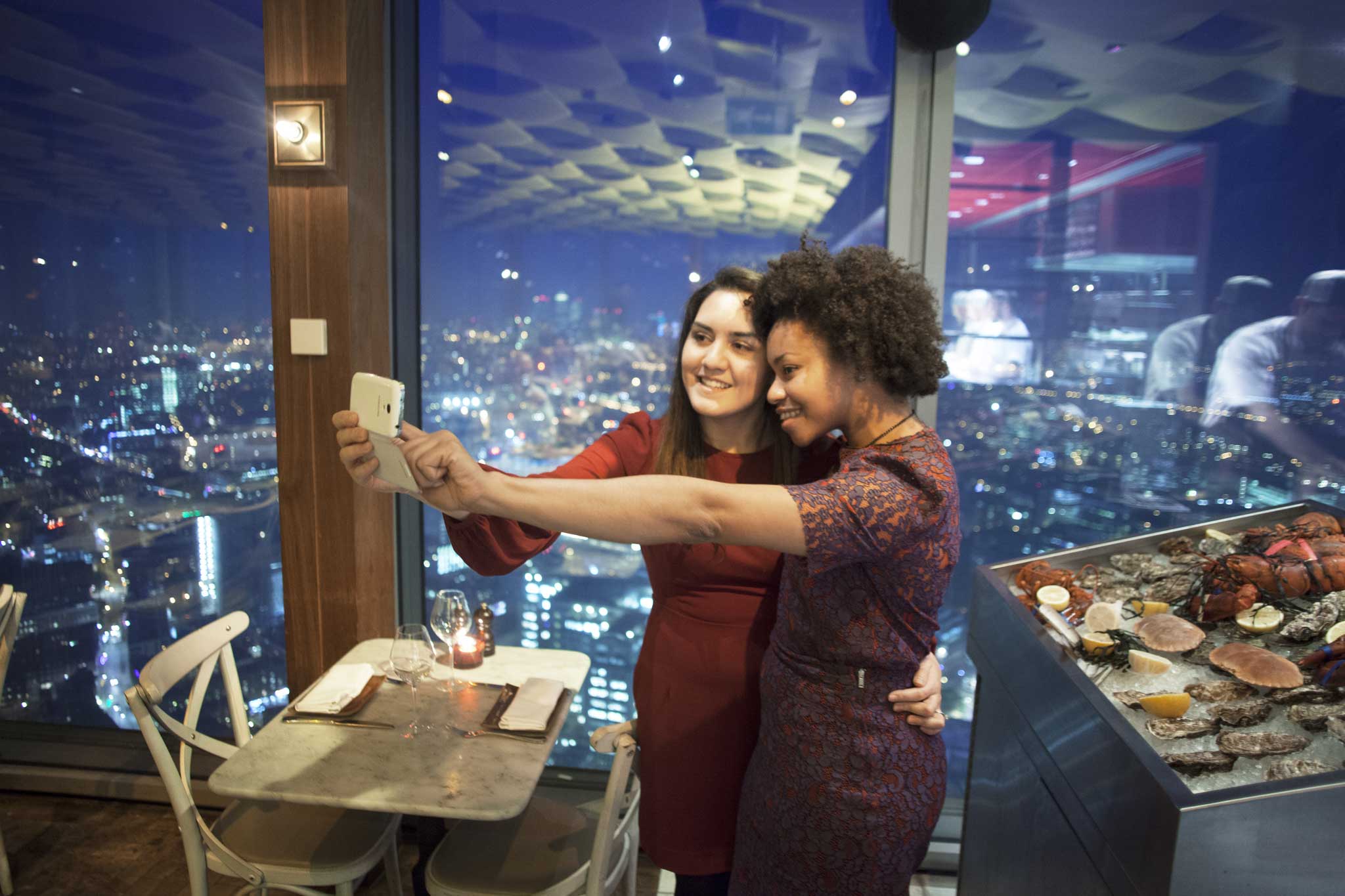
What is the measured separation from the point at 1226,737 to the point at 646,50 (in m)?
2.54

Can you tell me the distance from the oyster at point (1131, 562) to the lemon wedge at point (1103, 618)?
0.33 m

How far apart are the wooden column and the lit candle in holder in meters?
0.60

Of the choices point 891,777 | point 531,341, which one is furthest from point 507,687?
point 531,341

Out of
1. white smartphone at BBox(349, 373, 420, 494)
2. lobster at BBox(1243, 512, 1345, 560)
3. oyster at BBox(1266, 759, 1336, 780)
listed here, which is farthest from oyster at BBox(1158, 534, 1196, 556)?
white smartphone at BBox(349, 373, 420, 494)

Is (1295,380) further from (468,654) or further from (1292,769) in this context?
(468,654)

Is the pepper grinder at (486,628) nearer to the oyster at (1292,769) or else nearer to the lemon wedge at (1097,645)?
the lemon wedge at (1097,645)

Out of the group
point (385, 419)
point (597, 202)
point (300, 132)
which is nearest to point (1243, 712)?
point (385, 419)

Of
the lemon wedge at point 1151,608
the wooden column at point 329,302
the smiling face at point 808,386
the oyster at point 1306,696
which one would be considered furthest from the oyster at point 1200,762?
the wooden column at point 329,302

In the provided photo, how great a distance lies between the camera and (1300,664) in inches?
53.3

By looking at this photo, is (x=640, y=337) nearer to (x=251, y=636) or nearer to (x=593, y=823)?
(x=593, y=823)

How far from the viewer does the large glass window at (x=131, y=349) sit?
287 centimetres

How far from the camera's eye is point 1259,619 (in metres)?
1.48

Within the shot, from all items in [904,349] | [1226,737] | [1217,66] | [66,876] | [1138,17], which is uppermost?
[1138,17]

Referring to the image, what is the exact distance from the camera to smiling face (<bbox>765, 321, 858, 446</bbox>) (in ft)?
4.34
